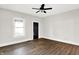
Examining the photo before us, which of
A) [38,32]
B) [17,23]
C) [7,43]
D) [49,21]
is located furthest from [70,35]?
[7,43]

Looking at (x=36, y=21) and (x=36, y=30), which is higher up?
(x=36, y=21)

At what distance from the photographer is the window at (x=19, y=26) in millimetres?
5840

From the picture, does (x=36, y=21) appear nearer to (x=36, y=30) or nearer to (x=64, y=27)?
(x=36, y=30)

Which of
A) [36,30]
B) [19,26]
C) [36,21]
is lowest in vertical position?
[36,30]

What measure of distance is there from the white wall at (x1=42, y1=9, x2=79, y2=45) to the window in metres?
2.94

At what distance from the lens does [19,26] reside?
20.0 feet

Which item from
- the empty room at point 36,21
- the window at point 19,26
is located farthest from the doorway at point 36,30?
A: the window at point 19,26

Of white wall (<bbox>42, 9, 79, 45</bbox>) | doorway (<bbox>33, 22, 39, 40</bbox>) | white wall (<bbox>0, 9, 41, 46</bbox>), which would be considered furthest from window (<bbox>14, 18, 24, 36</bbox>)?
white wall (<bbox>42, 9, 79, 45</bbox>)

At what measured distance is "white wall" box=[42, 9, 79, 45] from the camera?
16.7 feet

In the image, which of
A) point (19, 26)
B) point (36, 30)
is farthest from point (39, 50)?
A: point (36, 30)

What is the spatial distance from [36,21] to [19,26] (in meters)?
2.36
